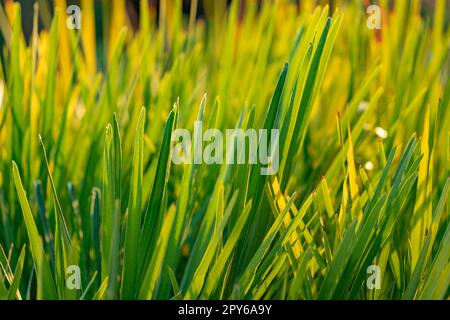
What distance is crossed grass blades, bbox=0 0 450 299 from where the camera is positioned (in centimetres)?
49

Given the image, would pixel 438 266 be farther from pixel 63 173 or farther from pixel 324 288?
pixel 63 173

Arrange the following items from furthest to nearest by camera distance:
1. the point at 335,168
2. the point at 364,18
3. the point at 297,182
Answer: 1. the point at 364,18
2. the point at 297,182
3. the point at 335,168

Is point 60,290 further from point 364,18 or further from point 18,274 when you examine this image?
point 364,18

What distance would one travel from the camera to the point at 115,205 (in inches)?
18.4

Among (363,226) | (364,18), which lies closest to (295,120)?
(363,226)

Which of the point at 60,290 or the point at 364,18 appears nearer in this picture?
the point at 60,290

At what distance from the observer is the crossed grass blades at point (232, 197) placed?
19.4 inches

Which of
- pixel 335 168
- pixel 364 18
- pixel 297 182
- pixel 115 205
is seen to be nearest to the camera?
pixel 115 205

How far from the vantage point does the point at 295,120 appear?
53 centimetres

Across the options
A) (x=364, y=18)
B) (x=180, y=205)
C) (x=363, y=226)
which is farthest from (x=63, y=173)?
(x=364, y=18)

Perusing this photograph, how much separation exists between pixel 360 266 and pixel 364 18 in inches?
20.0

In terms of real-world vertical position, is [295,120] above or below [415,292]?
above

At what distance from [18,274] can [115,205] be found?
78 mm

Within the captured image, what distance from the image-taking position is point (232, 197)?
496 millimetres
